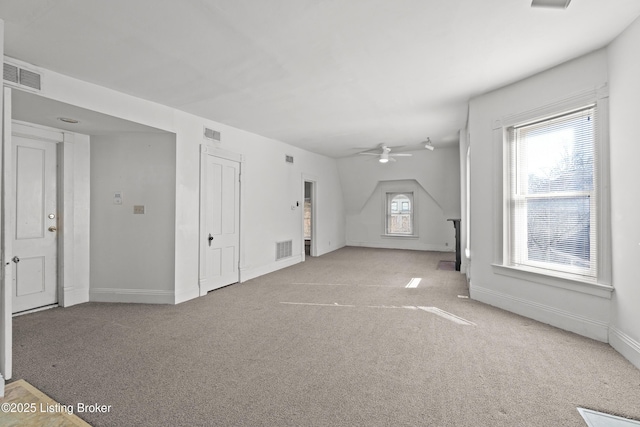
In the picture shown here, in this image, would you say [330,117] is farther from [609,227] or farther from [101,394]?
[101,394]

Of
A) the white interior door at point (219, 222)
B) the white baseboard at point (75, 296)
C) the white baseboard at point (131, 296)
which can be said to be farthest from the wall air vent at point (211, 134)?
the white baseboard at point (75, 296)

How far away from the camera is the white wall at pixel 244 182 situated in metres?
3.66

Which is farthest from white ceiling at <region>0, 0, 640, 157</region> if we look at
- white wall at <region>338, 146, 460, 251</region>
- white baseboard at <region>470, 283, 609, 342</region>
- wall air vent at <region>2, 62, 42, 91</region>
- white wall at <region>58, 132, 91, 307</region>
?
white wall at <region>338, 146, 460, 251</region>

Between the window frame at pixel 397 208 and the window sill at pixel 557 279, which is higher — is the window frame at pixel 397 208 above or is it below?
above

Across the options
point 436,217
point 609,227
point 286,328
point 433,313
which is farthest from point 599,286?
point 436,217

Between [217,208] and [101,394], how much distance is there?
320 centimetres

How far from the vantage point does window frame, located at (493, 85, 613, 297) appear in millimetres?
2916

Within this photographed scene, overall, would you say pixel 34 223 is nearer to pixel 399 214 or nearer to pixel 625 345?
pixel 625 345

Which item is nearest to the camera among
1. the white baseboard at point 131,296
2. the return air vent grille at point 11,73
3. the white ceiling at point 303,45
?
the white ceiling at point 303,45

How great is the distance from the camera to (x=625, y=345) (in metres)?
2.66

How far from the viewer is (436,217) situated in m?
9.39

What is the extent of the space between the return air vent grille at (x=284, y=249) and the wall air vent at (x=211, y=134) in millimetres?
2547

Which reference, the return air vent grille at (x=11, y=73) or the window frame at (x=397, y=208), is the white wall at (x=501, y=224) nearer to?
the return air vent grille at (x=11, y=73)

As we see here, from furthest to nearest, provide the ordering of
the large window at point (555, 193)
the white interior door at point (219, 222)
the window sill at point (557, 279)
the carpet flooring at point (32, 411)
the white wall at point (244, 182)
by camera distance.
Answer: the white interior door at point (219, 222)
the white wall at point (244, 182)
the large window at point (555, 193)
the window sill at point (557, 279)
the carpet flooring at point (32, 411)
